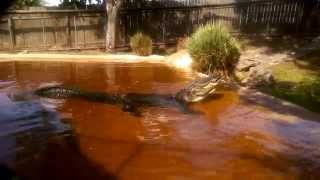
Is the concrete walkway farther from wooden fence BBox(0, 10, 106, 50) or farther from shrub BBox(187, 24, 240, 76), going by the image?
shrub BBox(187, 24, 240, 76)

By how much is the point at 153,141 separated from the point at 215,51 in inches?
247

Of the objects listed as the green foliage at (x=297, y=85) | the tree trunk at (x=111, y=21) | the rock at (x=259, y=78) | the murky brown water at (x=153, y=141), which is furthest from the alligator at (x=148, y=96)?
the tree trunk at (x=111, y=21)

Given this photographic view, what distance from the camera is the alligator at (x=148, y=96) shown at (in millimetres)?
8531

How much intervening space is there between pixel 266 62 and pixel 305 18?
744 cm

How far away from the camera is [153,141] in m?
6.41

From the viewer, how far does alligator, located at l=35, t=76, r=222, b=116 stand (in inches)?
336

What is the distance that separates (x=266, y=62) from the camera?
13.5m

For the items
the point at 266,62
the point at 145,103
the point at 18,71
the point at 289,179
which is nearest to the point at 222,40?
the point at 266,62

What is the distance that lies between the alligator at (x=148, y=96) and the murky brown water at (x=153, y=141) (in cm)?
23

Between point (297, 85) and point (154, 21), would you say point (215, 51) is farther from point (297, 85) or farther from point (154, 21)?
point (154, 21)

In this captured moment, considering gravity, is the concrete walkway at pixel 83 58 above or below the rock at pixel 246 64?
below

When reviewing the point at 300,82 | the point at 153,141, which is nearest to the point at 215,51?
the point at 300,82

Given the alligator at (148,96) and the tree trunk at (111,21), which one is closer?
the alligator at (148,96)

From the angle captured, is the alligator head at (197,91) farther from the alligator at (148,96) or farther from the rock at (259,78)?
the rock at (259,78)
